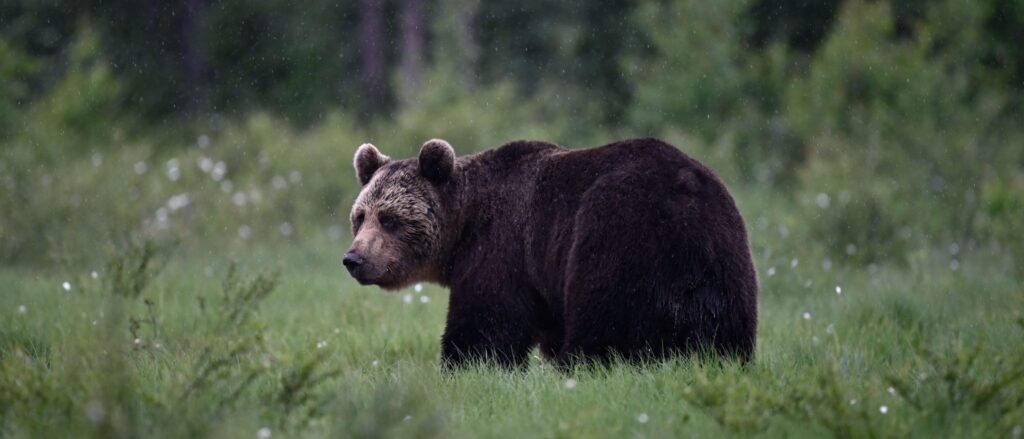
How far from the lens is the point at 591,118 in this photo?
2486 centimetres

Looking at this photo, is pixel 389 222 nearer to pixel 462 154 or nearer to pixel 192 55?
pixel 462 154

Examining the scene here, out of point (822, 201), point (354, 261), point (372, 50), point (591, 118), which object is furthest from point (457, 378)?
point (372, 50)

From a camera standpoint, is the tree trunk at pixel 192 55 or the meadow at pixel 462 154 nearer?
the meadow at pixel 462 154

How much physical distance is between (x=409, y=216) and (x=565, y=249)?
3.81ft

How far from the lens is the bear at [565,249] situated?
5.24m

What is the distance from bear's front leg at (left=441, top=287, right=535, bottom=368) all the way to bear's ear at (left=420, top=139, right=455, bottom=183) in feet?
2.83

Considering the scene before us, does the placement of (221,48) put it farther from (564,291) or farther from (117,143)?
(564,291)

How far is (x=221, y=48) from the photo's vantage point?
31.3 meters

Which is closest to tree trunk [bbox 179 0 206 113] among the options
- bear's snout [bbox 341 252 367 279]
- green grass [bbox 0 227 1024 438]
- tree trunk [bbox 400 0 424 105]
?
tree trunk [bbox 400 0 424 105]

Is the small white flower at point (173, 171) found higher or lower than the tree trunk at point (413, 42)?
lower

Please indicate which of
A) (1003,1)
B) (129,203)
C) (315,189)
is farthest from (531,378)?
(1003,1)

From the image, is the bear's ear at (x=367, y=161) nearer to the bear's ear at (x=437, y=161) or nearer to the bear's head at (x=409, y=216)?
the bear's head at (x=409, y=216)

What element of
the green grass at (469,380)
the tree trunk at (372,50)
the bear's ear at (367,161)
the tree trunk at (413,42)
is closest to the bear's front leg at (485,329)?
the green grass at (469,380)

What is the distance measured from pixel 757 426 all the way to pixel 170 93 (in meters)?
29.9
